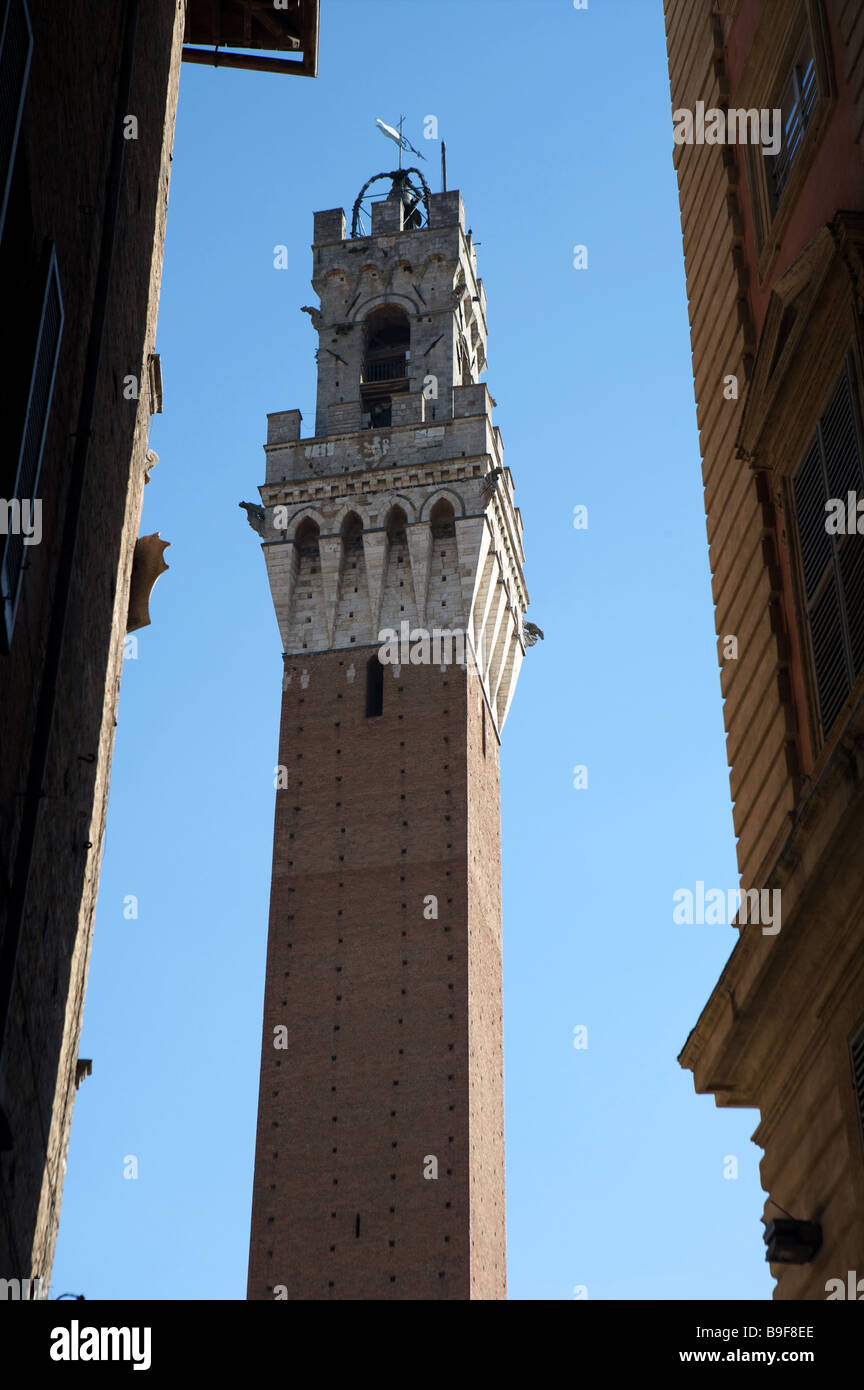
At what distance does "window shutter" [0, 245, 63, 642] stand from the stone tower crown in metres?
31.2

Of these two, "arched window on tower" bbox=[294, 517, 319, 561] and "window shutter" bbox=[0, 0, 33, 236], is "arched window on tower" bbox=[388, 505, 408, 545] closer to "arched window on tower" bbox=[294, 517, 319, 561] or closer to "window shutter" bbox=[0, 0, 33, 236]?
"arched window on tower" bbox=[294, 517, 319, 561]

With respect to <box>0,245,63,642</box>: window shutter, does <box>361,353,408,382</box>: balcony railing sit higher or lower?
higher

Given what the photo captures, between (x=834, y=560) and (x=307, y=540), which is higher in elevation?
(x=307, y=540)

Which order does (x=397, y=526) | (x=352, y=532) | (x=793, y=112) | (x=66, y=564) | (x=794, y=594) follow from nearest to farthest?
(x=66, y=564), (x=794, y=594), (x=793, y=112), (x=397, y=526), (x=352, y=532)

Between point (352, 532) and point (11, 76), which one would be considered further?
point (352, 532)

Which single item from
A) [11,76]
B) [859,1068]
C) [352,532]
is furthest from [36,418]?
[352,532]

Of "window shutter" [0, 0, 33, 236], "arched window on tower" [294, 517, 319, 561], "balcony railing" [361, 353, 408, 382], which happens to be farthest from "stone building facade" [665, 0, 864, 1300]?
"balcony railing" [361, 353, 408, 382]

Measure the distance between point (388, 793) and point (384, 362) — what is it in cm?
1255

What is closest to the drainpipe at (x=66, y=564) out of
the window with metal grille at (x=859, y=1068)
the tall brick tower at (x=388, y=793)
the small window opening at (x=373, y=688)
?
the window with metal grille at (x=859, y=1068)

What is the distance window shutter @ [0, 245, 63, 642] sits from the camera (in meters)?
7.69

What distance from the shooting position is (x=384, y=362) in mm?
45281

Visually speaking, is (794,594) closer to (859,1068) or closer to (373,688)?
(859,1068)

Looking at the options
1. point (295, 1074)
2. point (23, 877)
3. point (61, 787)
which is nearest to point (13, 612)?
point (23, 877)

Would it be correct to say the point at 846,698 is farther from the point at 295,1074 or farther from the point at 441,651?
the point at 441,651
